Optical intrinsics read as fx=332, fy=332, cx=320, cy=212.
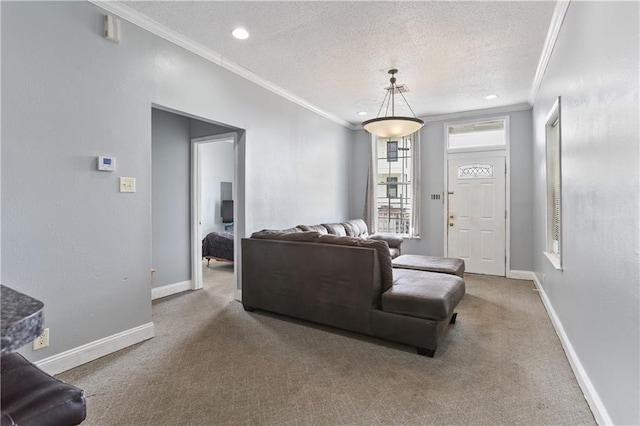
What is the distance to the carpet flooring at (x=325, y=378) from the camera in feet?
6.18

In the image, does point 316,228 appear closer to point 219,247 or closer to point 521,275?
point 219,247

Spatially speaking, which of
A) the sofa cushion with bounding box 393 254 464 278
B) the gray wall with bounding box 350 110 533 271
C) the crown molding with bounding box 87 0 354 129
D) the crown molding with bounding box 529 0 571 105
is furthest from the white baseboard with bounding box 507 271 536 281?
the crown molding with bounding box 87 0 354 129

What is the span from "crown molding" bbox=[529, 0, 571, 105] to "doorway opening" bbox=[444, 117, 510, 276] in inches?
51.0

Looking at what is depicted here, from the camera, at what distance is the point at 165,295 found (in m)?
4.27

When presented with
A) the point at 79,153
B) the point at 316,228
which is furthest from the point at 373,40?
the point at 79,153

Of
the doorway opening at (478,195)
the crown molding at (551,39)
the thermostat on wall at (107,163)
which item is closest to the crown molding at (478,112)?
the doorway opening at (478,195)

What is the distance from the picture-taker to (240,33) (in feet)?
10.1

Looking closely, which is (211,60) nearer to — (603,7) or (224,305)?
(224,305)

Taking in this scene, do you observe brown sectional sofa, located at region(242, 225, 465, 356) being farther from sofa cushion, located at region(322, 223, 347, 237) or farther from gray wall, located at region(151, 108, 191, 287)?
sofa cushion, located at region(322, 223, 347, 237)

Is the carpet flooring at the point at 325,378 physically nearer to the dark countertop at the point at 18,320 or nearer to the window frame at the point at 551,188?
the window frame at the point at 551,188

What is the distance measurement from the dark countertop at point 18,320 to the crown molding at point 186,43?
2.75m

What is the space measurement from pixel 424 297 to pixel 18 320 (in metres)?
2.51

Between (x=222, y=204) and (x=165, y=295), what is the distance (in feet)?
11.7

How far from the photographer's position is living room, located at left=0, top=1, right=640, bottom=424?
5.11 feet
